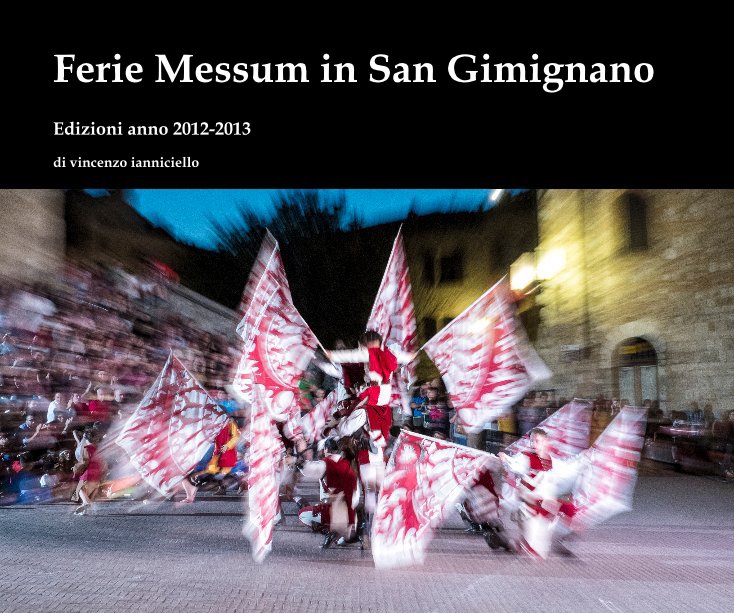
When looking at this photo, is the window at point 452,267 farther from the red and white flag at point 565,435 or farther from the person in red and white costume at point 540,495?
the person in red and white costume at point 540,495

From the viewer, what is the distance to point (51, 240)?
54.1ft

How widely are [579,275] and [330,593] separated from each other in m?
16.6

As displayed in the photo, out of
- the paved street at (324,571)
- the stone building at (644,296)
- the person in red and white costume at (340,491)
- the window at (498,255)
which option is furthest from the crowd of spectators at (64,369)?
the window at (498,255)

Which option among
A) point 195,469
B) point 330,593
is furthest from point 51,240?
point 330,593

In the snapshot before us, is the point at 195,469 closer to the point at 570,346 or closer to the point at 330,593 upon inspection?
the point at 330,593

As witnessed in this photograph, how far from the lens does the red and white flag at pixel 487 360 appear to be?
5.56 metres

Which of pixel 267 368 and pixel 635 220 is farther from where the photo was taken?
pixel 635 220

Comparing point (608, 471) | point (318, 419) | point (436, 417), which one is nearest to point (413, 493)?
point (608, 471)

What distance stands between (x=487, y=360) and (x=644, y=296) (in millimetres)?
12278

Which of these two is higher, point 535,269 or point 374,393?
point 535,269

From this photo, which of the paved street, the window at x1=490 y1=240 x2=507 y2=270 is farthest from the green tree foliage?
the paved street

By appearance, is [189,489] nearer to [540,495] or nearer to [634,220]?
[540,495]

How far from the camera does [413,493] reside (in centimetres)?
552

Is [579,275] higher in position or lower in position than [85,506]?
higher
